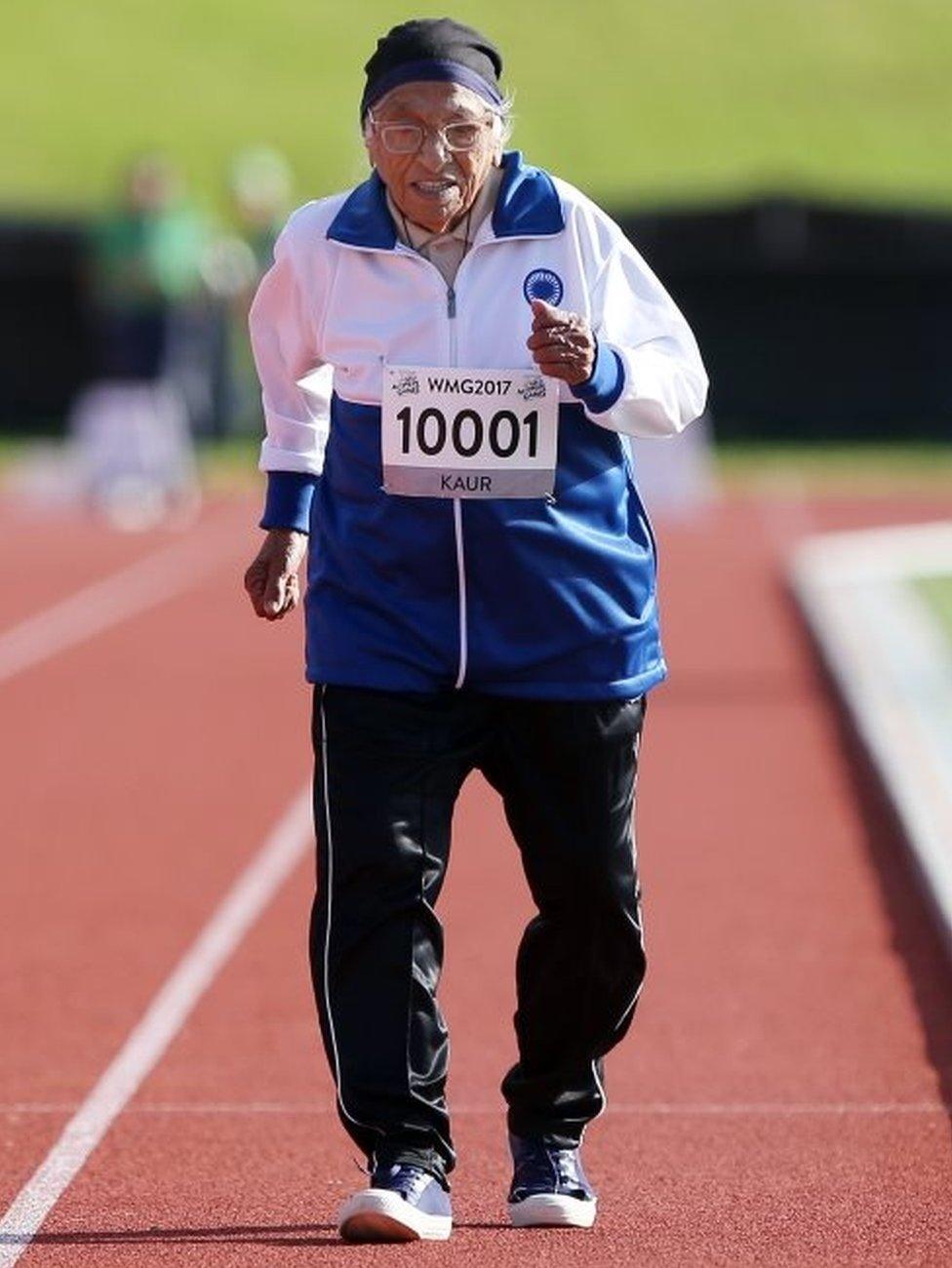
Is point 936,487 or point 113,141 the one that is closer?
point 936,487

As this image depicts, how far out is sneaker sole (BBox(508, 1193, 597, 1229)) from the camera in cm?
551

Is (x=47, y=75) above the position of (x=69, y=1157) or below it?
below

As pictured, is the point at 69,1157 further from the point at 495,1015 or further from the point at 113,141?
the point at 113,141

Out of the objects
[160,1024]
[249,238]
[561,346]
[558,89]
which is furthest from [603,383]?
[558,89]

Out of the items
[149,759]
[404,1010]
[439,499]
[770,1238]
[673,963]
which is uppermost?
[439,499]

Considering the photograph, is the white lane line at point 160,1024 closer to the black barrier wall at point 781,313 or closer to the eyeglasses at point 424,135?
the eyeglasses at point 424,135

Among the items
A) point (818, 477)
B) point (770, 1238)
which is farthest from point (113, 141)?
point (770, 1238)

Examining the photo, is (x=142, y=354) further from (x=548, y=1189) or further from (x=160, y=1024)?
(x=548, y=1189)

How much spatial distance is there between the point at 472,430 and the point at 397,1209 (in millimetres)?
1233

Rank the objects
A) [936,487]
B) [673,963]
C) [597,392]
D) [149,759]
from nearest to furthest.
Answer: [597,392] → [673,963] → [149,759] → [936,487]

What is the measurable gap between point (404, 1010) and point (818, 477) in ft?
73.5

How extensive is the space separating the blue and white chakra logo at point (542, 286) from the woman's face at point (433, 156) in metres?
0.15

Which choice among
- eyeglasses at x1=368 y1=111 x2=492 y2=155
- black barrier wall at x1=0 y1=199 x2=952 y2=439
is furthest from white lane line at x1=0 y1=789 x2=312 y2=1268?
black barrier wall at x1=0 y1=199 x2=952 y2=439

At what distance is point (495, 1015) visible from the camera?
25.0ft
